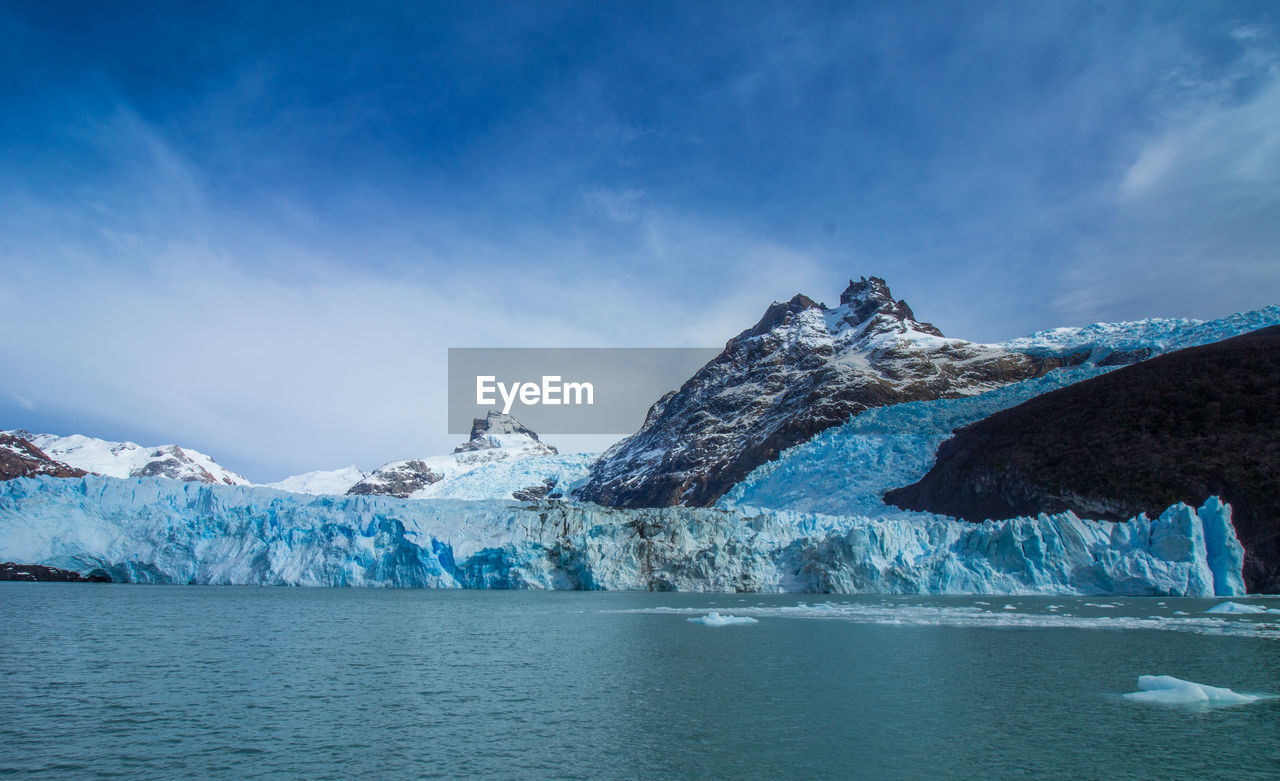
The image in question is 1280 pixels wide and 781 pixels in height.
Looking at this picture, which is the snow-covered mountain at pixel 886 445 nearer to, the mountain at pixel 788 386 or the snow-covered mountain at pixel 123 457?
the mountain at pixel 788 386

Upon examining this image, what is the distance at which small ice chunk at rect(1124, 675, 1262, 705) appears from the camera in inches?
425

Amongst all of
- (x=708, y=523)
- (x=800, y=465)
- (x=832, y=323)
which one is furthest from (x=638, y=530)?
(x=832, y=323)

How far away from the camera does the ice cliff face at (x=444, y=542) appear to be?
36.3 meters

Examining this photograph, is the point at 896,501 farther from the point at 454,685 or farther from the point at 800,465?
the point at 454,685

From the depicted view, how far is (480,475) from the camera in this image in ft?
436

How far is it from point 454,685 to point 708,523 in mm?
27267

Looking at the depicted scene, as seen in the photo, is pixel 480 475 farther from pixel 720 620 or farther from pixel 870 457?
pixel 720 620

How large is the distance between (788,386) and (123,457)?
496 feet

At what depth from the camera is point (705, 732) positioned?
9.85 metres

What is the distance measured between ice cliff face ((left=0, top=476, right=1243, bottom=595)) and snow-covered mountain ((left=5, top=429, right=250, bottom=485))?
439ft

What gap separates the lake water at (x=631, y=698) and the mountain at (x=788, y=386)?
6594 centimetres

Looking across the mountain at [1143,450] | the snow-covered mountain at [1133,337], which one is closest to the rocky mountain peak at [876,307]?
the snow-covered mountain at [1133,337]

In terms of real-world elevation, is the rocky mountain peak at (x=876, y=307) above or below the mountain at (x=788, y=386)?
above

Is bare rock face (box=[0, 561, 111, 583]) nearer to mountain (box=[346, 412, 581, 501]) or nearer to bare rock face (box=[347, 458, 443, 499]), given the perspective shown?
mountain (box=[346, 412, 581, 501])
